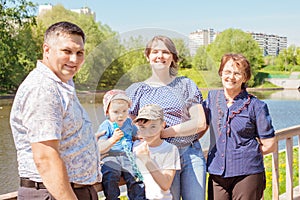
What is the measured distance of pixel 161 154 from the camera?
190 cm

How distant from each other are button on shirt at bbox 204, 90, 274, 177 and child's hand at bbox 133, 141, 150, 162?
1.89 ft

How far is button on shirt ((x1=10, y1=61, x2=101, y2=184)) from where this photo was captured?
1339mm

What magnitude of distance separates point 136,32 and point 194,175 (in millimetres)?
741

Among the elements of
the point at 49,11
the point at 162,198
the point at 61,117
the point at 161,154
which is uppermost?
the point at 49,11

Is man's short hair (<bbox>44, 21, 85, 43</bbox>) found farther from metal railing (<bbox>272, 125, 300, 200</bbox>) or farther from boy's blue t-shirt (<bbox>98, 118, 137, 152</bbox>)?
metal railing (<bbox>272, 125, 300, 200</bbox>)

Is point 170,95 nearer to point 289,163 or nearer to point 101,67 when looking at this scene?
point 101,67

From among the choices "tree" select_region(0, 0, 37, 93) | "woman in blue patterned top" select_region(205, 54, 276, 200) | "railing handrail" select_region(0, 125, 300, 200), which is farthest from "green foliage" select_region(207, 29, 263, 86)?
"tree" select_region(0, 0, 37, 93)

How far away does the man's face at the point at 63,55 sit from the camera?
1430 mm

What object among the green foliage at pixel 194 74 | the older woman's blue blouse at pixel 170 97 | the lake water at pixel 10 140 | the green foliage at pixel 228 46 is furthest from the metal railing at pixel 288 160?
the older woman's blue blouse at pixel 170 97

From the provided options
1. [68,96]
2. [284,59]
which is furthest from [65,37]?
[284,59]

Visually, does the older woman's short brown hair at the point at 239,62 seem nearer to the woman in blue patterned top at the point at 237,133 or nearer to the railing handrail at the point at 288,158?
the woman in blue patterned top at the point at 237,133

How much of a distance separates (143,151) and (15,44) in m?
19.1

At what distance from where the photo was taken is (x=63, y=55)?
1434mm

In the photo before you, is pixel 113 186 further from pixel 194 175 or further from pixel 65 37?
pixel 65 37
